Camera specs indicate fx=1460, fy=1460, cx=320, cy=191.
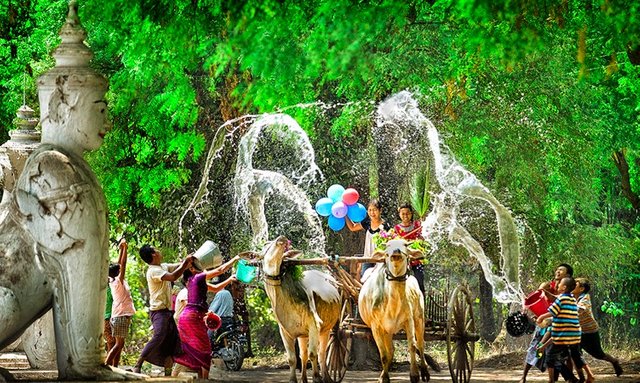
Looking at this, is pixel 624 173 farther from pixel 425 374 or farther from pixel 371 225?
pixel 425 374

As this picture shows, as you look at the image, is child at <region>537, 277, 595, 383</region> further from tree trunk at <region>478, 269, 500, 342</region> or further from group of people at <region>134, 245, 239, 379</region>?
tree trunk at <region>478, 269, 500, 342</region>

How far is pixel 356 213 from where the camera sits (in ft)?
69.0

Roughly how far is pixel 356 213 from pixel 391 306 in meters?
2.62

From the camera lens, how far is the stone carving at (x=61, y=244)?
913 centimetres

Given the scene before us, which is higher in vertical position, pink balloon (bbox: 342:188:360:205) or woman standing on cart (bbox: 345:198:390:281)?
pink balloon (bbox: 342:188:360:205)

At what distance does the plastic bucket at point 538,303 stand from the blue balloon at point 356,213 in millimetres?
2958

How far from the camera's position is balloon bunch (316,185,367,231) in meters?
21.0

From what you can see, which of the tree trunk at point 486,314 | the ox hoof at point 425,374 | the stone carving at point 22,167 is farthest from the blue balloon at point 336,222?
the tree trunk at point 486,314

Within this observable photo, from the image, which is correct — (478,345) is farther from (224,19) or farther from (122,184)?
(224,19)

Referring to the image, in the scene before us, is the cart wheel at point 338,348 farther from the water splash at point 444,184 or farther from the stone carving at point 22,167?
the stone carving at point 22,167

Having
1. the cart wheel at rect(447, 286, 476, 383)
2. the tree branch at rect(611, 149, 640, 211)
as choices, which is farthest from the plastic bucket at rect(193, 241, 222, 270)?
the tree branch at rect(611, 149, 640, 211)

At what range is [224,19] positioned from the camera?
39.8 ft

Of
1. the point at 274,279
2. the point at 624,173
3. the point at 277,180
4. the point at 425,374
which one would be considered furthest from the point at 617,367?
the point at 624,173

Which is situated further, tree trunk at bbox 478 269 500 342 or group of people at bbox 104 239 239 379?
tree trunk at bbox 478 269 500 342
